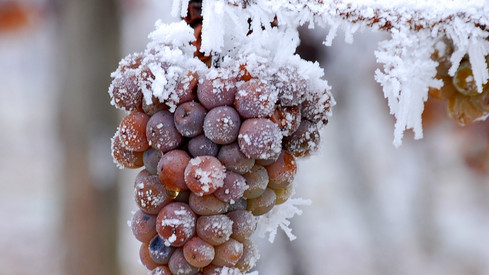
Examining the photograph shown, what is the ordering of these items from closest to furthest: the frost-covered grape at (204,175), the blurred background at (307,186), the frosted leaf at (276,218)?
the frost-covered grape at (204,175), the frosted leaf at (276,218), the blurred background at (307,186)

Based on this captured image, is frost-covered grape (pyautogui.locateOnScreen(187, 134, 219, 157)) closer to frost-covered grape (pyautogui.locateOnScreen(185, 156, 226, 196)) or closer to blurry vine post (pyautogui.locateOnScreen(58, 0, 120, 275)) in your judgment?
frost-covered grape (pyautogui.locateOnScreen(185, 156, 226, 196))

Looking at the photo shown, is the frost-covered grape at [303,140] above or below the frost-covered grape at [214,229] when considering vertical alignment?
above

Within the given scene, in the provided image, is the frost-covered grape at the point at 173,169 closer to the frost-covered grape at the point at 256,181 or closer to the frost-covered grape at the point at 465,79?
the frost-covered grape at the point at 256,181

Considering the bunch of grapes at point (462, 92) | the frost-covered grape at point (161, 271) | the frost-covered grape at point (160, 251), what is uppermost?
the bunch of grapes at point (462, 92)

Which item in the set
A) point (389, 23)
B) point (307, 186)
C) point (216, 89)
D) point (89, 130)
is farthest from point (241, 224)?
point (307, 186)

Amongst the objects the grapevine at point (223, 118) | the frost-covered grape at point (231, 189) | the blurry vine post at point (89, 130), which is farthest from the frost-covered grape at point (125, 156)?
the blurry vine post at point (89, 130)

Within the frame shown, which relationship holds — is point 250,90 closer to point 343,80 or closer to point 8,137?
point 343,80

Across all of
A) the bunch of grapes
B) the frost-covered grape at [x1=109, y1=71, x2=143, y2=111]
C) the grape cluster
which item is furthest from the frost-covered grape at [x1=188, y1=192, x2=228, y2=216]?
the bunch of grapes
